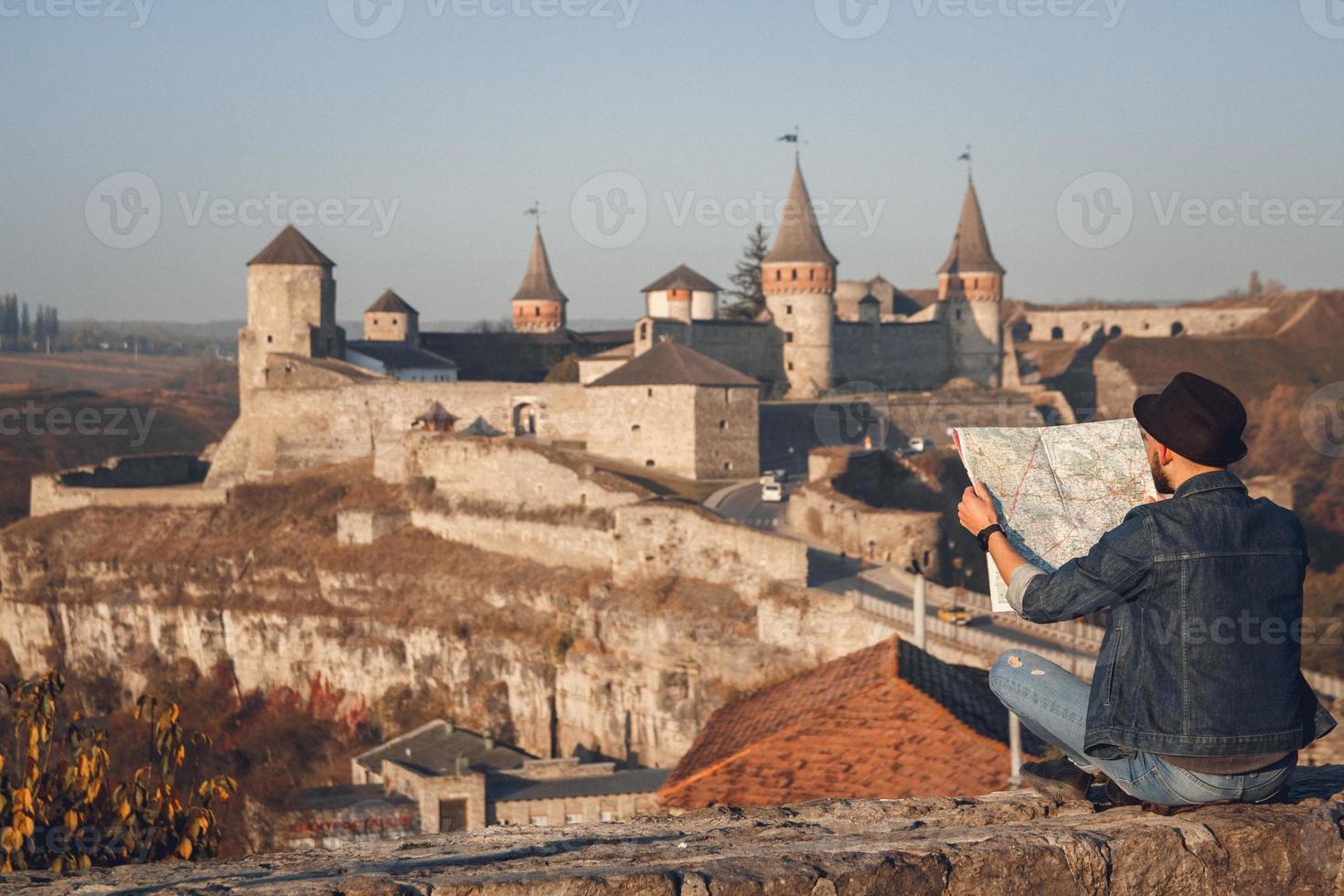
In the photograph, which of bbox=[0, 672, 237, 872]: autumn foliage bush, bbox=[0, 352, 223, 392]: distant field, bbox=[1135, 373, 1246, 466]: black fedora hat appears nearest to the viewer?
bbox=[1135, 373, 1246, 466]: black fedora hat

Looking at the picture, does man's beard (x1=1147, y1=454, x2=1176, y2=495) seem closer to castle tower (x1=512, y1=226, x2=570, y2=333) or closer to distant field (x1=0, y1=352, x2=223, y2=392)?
castle tower (x1=512, y1=226, x2=570, y2=333)

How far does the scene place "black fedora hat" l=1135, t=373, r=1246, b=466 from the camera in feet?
16.0

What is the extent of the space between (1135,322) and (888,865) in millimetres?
96048

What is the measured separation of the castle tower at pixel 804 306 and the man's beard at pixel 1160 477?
170ft

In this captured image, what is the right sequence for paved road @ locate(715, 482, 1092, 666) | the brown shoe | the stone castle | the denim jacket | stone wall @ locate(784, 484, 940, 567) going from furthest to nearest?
1. the stone castle
2. stone wall @ locate(784, 484, 940, 567)
3. paved road @ locate(715, 482, 1092, 666)
4. the brown shoe
5. the denim jacket

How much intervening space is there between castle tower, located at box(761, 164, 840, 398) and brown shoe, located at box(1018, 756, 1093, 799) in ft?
169

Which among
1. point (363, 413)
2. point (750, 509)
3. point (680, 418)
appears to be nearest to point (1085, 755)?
point (750, 509)

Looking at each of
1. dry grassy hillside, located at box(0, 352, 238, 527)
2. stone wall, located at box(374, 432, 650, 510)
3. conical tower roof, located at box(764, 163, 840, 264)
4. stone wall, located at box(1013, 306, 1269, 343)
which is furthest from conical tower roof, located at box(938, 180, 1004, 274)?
dry grassy hillside, located at box(0, 352, 238, 527)

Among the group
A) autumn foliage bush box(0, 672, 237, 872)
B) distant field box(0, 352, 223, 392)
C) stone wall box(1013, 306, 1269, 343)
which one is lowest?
autumn foliage bush box(0, 672, 237, 872)

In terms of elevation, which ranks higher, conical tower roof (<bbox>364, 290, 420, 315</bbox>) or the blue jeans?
conical tower roof (<bbox>364, 290, 420, 315</bbox>)

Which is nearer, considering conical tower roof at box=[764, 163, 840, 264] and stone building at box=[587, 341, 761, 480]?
stone building at box=[587, 341, 761, 480]

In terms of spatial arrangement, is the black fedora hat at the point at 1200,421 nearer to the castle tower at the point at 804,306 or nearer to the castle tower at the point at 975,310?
the castle tower at the point at 804,306

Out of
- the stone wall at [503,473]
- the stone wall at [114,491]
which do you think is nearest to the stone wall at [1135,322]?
the stone wall at [503,473]

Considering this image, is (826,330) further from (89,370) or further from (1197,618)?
(89,370)
